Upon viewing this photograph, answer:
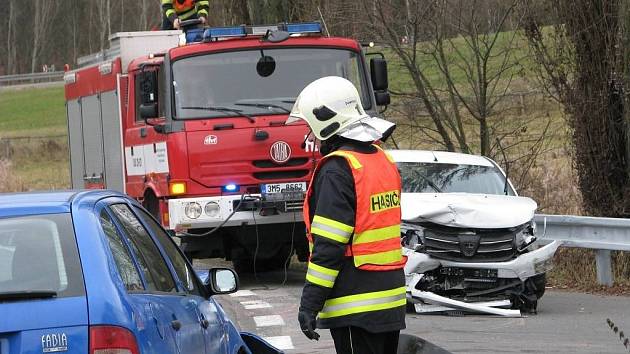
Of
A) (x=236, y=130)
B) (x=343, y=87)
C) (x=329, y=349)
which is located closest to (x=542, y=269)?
(x=329, y=349)

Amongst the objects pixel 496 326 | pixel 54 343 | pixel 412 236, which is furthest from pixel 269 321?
pixel 54 343

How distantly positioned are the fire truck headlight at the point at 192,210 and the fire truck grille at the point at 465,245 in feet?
10.2

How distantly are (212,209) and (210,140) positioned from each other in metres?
0.77

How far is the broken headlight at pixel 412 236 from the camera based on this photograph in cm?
1158

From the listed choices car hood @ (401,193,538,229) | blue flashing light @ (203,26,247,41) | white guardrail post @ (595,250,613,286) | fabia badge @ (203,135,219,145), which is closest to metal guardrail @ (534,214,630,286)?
white guardrail post @ (595,250,613,286)

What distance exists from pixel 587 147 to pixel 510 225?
4.24 m

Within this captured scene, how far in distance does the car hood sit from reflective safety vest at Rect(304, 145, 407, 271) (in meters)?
5.84

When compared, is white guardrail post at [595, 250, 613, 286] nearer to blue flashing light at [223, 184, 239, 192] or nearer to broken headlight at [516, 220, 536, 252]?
broken headlight at [516, 220, 536, 252]

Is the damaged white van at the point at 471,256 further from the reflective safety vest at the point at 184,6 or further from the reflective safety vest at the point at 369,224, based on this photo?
the reflective safety vest at the point at 184,6

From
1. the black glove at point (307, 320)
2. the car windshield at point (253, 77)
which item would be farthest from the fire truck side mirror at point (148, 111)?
the black glove at point (307, 320)

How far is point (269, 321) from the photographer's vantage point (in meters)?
11.4

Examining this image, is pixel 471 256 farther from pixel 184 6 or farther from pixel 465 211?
pixel 184 6

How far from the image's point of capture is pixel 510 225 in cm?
1170

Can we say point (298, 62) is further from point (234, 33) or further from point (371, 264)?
point (371, 264)
